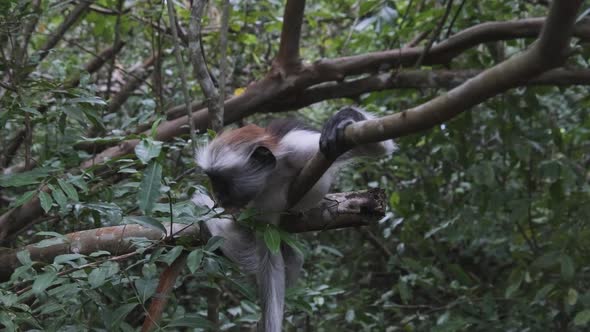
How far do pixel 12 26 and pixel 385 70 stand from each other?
2.27 metres

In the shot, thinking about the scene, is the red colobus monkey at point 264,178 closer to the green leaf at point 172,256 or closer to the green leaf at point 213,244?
the green leaf at point 213,244

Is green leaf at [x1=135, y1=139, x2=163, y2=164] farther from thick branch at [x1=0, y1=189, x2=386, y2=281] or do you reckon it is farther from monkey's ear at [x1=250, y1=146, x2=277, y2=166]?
monkey's ear at [x1=250, y1=146, x2=277, y2=166]

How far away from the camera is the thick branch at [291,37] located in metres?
3.74

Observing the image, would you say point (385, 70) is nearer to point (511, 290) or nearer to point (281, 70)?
point (281, 70)

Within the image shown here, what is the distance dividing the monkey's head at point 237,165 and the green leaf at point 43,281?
2.98 ft

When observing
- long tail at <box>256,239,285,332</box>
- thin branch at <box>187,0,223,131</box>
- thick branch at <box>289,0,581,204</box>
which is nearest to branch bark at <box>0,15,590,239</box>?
thin branch at <box>187,0,223,131</box>

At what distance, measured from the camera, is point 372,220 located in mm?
2793

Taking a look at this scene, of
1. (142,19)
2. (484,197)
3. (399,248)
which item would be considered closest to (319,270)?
(399,248)

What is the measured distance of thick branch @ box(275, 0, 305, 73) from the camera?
147 inches

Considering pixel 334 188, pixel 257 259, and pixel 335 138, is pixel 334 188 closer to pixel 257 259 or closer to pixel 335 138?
pixel 257 259

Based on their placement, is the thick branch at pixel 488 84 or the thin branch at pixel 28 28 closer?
the thick branch at pixel 488 84

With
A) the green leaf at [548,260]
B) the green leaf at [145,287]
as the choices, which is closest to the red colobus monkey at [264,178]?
the green leaf at [145,287]

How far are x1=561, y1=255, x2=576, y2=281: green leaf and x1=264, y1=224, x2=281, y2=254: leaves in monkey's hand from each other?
172 cm

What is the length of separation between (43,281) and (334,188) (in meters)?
3.64
